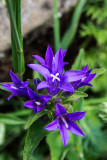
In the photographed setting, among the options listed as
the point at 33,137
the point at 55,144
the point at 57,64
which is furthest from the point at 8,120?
the point at 57,64

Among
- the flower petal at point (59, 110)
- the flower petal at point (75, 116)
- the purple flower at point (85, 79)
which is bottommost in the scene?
the flower petal at point (75, 116)

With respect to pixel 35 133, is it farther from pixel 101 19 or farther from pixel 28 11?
pixel 101 19

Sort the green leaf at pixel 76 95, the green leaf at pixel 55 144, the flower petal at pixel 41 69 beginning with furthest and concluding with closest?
the green leaf at pixel 55 144 → the green leaf at pixel 76 95 → the flower petal at pixel 41 69

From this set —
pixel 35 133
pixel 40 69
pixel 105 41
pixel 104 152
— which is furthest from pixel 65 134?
pixel 105 41

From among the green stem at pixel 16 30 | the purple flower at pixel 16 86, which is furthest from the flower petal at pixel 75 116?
the green stem at pixel 16 30

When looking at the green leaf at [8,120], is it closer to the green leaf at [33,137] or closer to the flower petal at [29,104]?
the green leaf at [33,137]

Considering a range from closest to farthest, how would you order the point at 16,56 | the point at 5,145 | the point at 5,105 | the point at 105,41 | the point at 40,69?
the point at 40,69, the point at 16,56, the point at 5,145, the point at 5,105, the point at 105,41

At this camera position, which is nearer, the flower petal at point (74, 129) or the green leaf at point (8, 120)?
the flower petal at point (74, 129)

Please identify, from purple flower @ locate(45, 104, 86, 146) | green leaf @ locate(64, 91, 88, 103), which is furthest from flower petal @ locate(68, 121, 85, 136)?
green leaf @ locate(64, 91, 88, 103)
